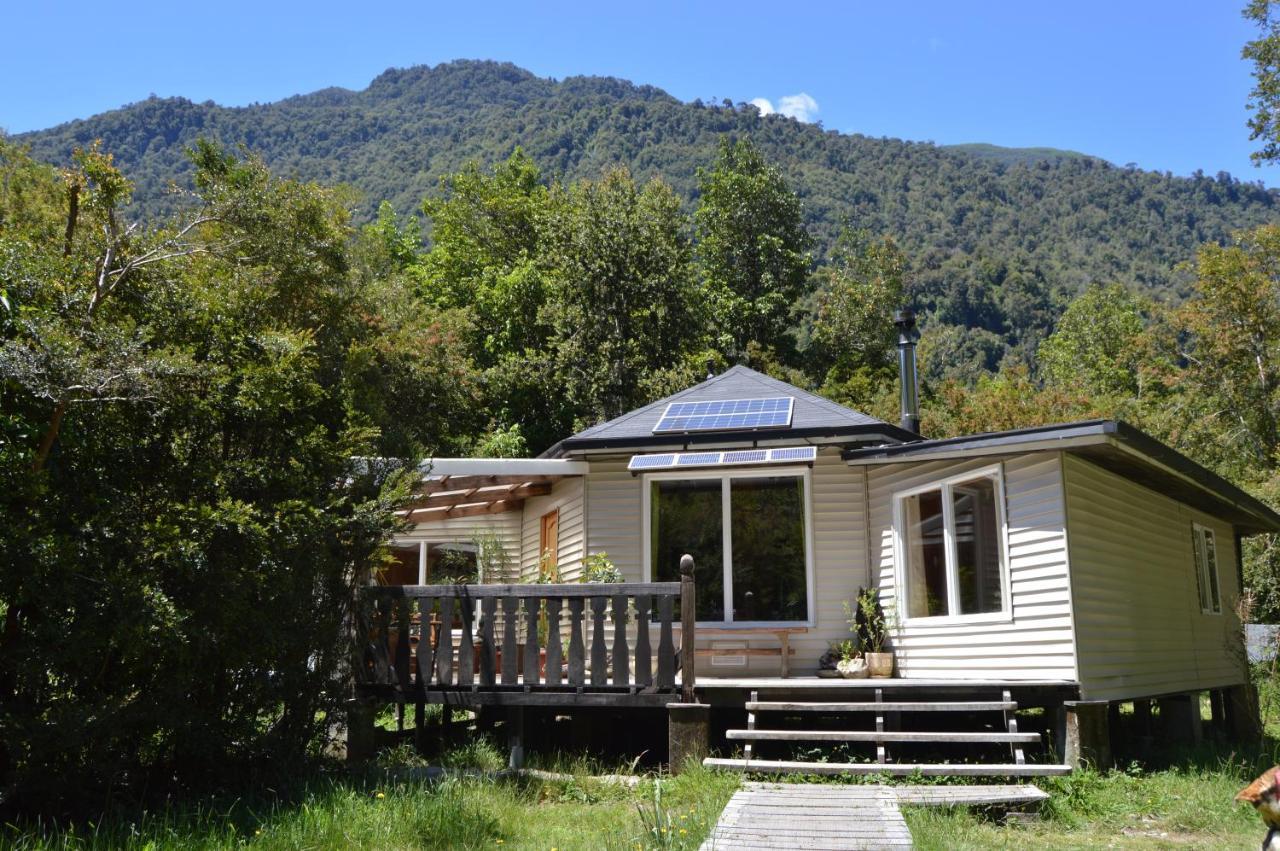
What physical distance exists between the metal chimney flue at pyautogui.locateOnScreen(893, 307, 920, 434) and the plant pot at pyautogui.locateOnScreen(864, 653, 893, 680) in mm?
3063

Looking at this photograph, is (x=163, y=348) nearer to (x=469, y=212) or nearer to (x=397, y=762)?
(x=397, y=762)

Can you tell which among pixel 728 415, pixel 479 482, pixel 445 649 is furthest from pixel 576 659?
pixel 479 482

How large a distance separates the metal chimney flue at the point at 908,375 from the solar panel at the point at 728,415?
167cm

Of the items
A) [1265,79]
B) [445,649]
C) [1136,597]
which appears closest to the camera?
[445,649]

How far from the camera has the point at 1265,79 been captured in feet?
60.6

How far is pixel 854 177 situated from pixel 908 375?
107 metres

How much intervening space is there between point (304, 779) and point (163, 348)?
3.31 m

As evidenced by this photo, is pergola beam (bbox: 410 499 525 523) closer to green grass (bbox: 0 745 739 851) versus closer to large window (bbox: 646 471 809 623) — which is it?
large window (bbox: 646 471 809 623)

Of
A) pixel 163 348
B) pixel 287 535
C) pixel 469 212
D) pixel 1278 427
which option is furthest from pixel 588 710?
pixel 469 212

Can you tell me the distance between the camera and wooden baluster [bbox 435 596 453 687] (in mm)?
9125

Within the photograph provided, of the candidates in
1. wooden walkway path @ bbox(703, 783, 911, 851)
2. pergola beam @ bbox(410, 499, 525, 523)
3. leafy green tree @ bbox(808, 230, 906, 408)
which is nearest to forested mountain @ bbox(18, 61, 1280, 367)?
leafy green tree @ bbox(808, 230, 906, 408)

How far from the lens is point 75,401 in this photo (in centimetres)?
657

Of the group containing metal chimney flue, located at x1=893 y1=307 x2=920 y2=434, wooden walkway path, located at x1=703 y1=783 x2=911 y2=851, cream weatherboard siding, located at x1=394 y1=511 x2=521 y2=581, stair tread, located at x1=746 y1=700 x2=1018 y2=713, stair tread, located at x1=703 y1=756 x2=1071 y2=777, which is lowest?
wooden walkway path, located at x1=703 y1=783 x2=911 y2=851

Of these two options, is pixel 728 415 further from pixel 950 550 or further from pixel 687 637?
pixel 687 637
